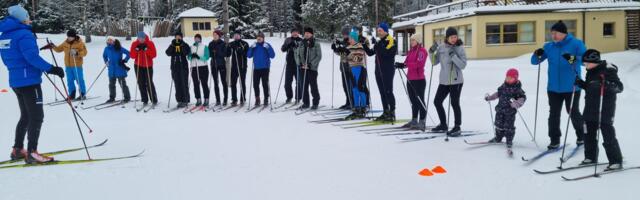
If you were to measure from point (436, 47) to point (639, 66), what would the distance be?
14592mm

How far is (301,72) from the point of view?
10.2 m

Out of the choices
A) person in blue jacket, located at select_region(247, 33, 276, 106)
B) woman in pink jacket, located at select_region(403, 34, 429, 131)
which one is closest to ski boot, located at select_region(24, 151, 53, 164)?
woman in pink jacket, located at select_region(403, 34, 429, 131)

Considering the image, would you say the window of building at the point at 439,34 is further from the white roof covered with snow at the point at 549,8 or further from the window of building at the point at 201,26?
the window of building at the point at 201,26

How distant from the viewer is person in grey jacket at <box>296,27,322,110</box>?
995cm

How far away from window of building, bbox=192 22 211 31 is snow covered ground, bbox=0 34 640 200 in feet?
100

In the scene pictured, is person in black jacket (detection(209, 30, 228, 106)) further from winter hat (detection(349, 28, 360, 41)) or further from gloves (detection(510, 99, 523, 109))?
gloves (detection(510, 99, 523, 109))

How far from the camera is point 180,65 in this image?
10461mm

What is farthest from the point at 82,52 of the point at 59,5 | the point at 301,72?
the point at 59,5

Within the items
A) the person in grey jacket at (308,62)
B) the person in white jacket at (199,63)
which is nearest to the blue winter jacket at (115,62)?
the person in white jacket at (199,63)

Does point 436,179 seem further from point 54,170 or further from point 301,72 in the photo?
point 301,72

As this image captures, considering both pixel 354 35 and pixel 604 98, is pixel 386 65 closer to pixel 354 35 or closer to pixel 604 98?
pixel 354 35

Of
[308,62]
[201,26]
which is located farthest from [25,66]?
[201,26]

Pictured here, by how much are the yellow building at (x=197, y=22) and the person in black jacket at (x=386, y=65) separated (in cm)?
3215

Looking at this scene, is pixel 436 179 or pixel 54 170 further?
pixel 54 170
